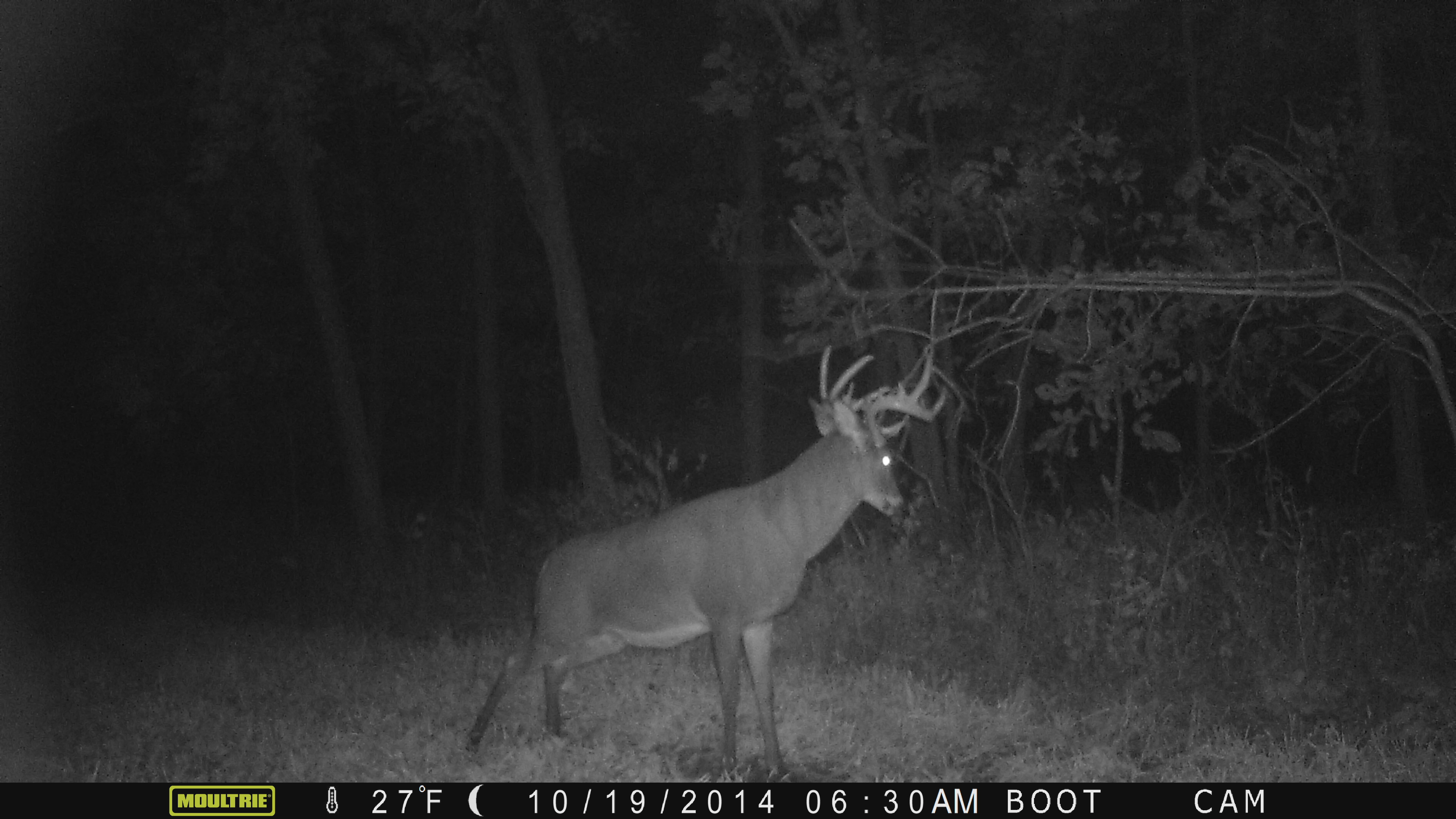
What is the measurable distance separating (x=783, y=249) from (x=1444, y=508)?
1024cm

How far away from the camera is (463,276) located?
91.2 ft

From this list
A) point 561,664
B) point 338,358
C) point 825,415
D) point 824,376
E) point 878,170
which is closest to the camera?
point 825,415

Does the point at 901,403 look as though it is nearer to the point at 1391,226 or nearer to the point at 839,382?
the point at 839,382

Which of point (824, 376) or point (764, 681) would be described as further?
point (824, 376)

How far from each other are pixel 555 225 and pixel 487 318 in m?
9.01

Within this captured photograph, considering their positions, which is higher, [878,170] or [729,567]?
[878,170]

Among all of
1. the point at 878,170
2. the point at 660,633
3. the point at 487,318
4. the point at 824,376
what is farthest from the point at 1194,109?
the point at 660,633

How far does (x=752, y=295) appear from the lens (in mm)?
23625

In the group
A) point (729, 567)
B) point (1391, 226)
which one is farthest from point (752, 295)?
point (729, 567)

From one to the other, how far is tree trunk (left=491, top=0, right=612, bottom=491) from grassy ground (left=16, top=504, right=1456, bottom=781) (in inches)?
193

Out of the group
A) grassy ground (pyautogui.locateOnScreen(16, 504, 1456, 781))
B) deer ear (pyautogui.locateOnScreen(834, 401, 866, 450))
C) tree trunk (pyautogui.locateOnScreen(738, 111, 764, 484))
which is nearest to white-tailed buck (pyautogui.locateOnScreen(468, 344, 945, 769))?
deer ear (pyautogui.locateOnScreen(834, 401, 866, 450))

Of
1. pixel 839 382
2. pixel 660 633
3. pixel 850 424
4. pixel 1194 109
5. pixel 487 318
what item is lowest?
pixel 660 633

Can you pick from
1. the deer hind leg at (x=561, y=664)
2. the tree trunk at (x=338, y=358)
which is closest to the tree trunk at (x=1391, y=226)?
the deer hind leg at (x=561, y=664)
